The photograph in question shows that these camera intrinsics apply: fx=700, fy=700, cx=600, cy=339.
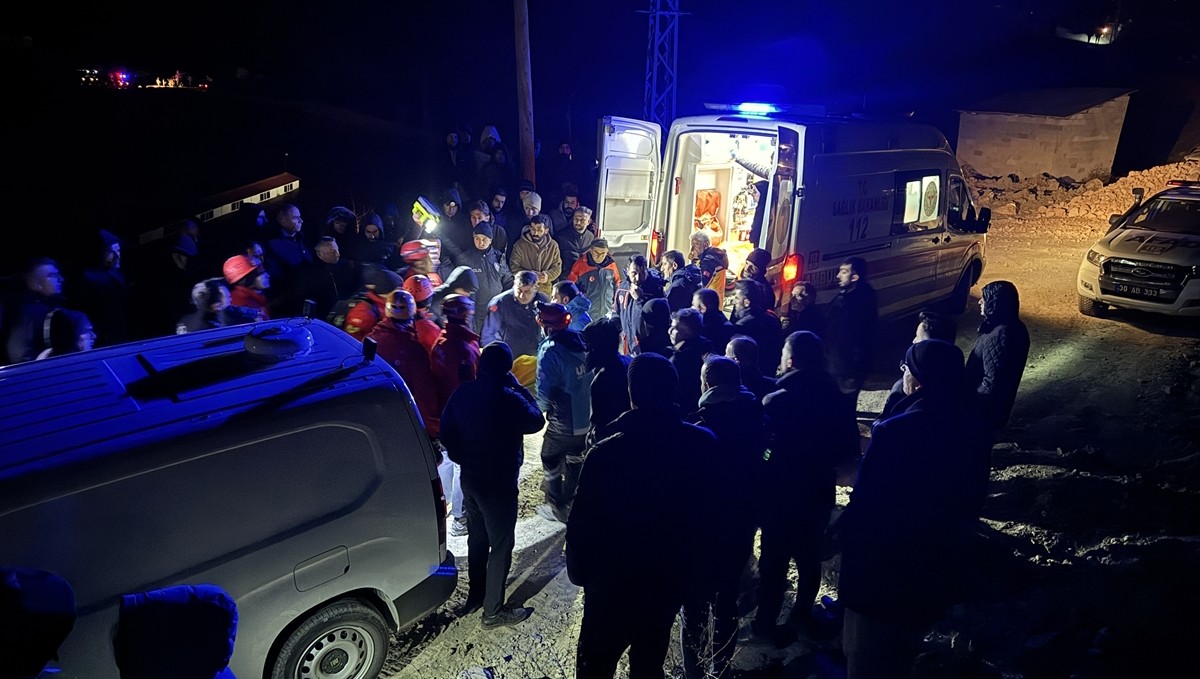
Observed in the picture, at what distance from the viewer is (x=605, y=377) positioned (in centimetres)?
439

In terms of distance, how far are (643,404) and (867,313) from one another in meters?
3.83

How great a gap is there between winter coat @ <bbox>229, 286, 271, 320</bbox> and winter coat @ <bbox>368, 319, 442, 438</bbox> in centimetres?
147

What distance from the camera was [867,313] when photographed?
6.09m

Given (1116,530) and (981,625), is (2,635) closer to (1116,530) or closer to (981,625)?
(981,625)

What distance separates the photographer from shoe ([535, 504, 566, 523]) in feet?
17.1

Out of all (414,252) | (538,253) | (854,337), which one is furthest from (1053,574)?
(538,253)

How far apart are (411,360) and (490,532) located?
1360mm

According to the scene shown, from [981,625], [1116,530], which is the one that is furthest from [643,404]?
[1116,530]

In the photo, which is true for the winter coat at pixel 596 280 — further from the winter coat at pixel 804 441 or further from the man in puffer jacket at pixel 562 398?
the winter coat at pixel 804 441

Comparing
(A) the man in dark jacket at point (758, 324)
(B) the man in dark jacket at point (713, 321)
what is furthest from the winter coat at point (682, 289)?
(B) the man in dark jacket at point (713, 321)

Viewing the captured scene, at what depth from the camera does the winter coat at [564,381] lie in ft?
15.8

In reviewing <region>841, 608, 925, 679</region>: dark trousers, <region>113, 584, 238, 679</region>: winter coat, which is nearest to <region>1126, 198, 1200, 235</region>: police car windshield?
<region>841, 608, 925, 679</region>: dark trousers

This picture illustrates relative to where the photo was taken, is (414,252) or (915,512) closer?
(915,512)

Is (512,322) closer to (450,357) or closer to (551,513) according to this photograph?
(450,357)
